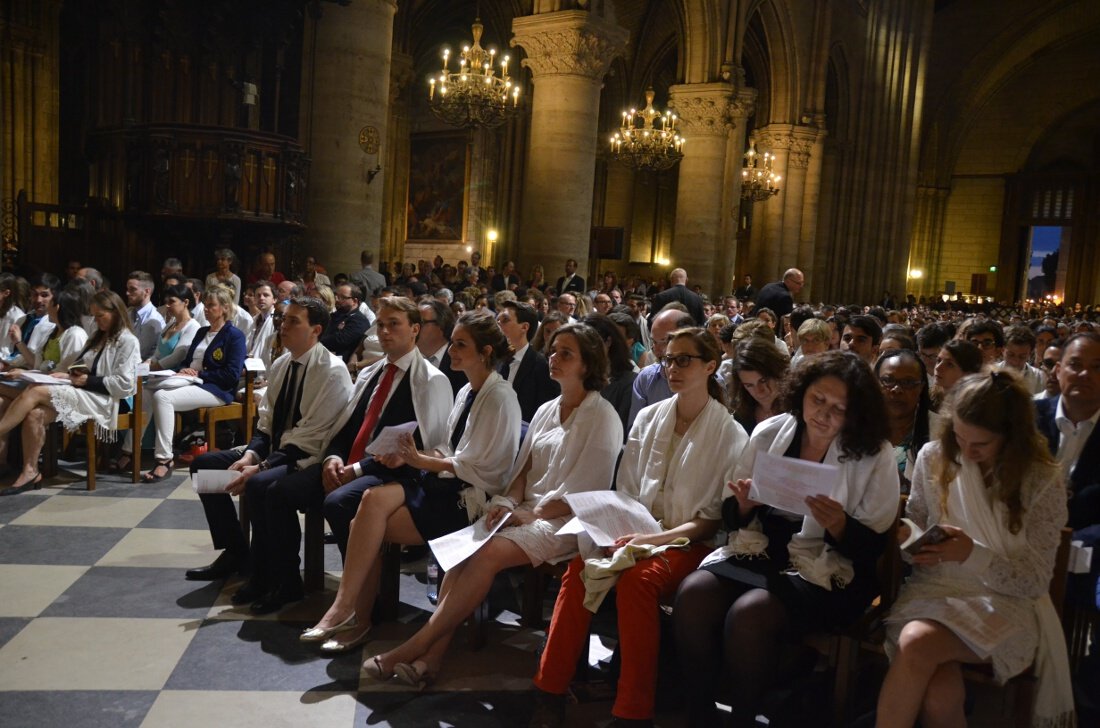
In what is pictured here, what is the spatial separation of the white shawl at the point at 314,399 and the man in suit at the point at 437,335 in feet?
3.34

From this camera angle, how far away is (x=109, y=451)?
262 inches

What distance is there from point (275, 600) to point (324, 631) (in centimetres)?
51

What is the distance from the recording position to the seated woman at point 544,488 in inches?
137

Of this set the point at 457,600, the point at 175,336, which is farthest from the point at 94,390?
the point at 457,600

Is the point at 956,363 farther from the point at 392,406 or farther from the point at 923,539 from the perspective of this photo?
the point at 392,406

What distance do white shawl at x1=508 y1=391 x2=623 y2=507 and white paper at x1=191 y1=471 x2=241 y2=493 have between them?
1622 millimetres

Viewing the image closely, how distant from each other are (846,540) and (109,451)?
579 cm

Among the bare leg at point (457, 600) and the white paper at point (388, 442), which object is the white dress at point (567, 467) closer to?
the bare leg at point (457, 600)

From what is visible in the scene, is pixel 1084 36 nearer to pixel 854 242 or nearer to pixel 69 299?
pixel 854 242

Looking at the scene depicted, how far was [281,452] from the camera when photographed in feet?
14.7

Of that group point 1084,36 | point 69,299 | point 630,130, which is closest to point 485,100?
point 630,130

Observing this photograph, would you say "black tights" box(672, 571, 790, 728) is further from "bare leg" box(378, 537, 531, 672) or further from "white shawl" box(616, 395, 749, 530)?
"bare leg" box(378, 537, 531, 672)

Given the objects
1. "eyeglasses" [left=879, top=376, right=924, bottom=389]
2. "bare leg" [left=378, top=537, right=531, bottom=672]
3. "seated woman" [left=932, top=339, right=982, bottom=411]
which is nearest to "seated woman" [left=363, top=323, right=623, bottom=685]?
"bare leg" [left=378, top=537, right=531, bottom=672]

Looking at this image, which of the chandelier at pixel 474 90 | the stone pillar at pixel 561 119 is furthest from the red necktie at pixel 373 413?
the chandelier at pixel 474 90
